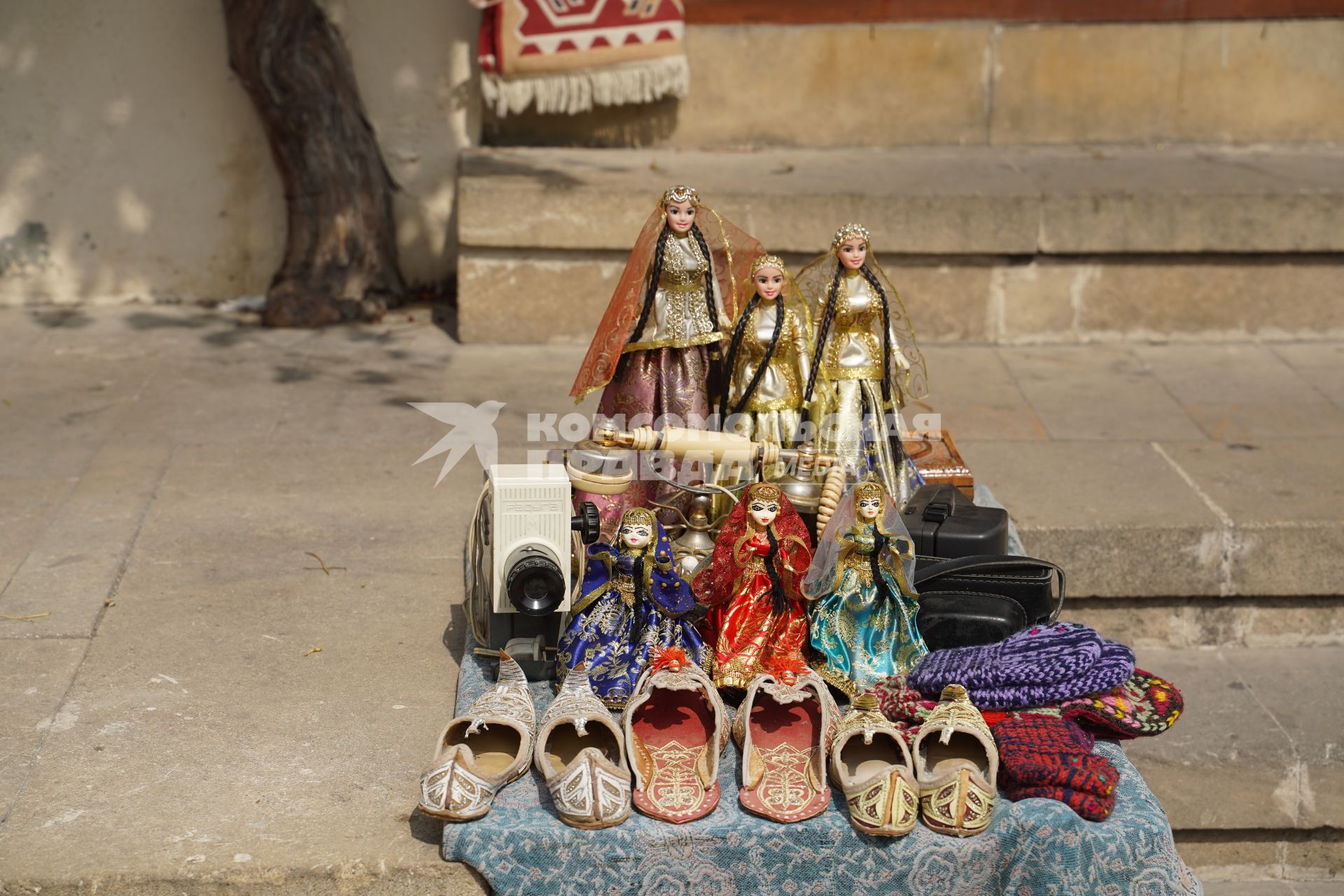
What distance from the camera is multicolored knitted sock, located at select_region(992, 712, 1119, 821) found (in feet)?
11.3

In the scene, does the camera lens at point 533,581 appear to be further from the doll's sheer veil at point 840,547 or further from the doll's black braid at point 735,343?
the doll's black braid at point 735,343

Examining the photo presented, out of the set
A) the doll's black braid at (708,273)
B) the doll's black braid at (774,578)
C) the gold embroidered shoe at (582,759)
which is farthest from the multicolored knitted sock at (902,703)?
the doll's black braid at (708,273)

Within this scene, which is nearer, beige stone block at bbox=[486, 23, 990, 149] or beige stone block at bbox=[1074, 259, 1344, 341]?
beige stone block at bbox=[1074, 259, 1344, 341]

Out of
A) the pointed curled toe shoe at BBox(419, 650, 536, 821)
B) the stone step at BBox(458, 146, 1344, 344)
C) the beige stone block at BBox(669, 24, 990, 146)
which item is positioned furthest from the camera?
the beige stone block at BBox(669, 24, 990, 146)

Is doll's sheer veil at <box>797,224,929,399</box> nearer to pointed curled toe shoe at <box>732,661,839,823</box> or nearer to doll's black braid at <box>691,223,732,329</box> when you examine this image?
doll's black braid at <box>691,223,732,329</box>

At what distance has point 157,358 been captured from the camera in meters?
6.95

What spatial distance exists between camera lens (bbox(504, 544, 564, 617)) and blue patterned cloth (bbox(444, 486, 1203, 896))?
0.57 meters

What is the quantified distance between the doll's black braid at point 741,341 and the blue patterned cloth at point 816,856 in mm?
1373

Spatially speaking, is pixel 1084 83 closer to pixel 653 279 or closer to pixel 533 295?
pixel 533 295

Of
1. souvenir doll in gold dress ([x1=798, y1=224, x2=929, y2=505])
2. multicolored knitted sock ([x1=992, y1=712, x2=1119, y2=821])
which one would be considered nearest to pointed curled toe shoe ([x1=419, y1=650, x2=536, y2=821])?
multicolored knitted sock ([x1=992, y1=712, x2=1119, y2=821])

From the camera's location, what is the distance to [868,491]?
3.80 m

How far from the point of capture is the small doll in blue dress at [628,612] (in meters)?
3.79

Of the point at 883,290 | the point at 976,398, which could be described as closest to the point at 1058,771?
the point at 883,290

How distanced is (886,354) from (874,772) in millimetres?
1485
